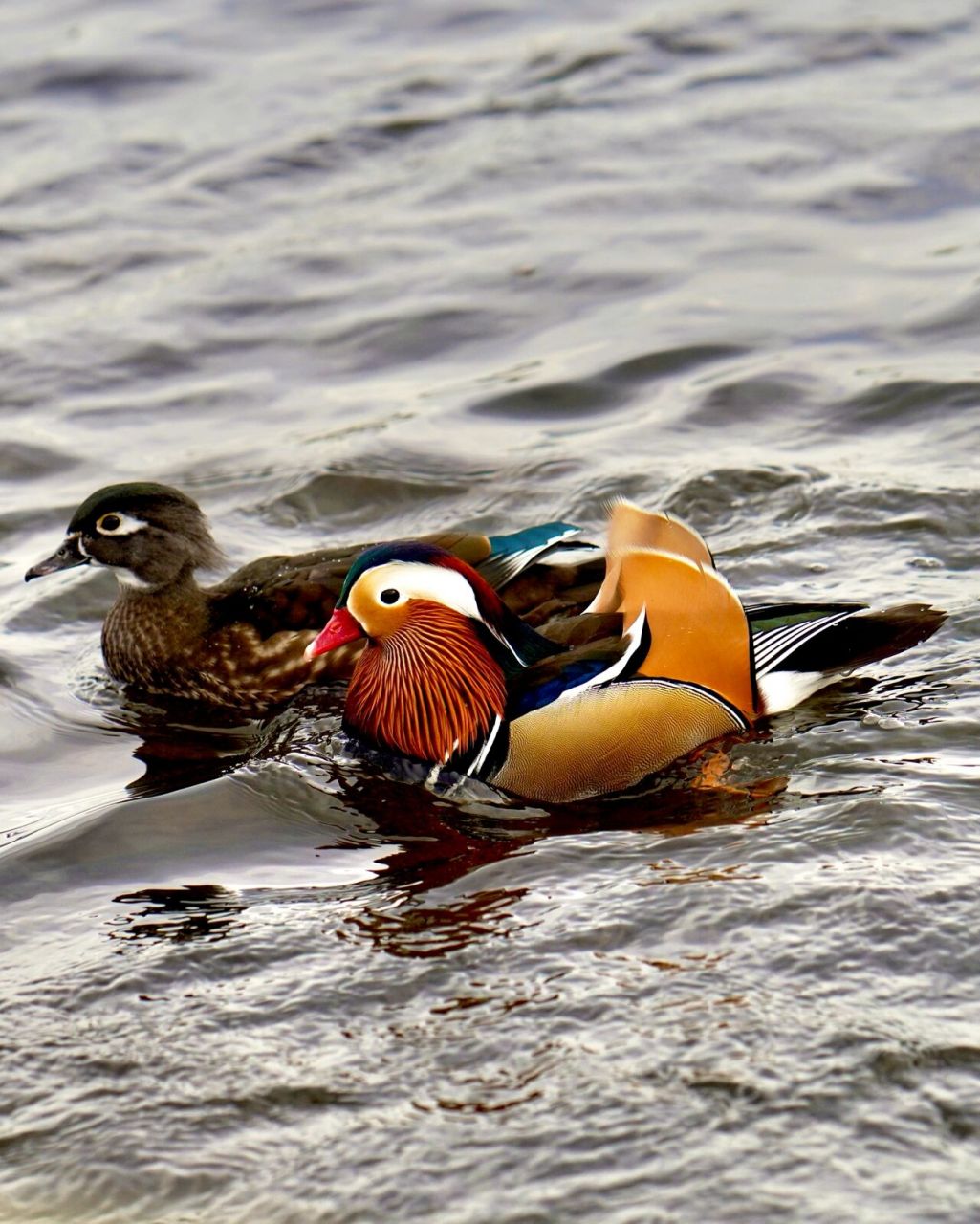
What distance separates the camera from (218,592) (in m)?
7.64

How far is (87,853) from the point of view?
5.60m

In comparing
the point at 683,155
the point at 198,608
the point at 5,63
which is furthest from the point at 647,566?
the point at 5,63

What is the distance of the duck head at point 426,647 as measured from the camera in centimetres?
625

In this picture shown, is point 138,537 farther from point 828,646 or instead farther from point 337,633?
point 828,646

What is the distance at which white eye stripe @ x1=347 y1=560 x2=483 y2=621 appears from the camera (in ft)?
20.7

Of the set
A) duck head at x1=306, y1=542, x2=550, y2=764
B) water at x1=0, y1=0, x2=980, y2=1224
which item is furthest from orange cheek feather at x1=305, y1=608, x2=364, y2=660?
water at x1=0, y1=0, x2=980, y2=1224

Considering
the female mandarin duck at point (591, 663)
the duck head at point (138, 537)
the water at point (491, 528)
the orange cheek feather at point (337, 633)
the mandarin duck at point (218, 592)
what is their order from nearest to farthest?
the water at point (491, 528) → the female mandarin duck at point (591, 663) → the orange cheek feather at point (337, 633) → the mandarin duck at point (218, 592) → the duck head at point (138, 537)

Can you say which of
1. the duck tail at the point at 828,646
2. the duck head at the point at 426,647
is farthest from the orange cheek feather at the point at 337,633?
the duck tail at the point at 828,646

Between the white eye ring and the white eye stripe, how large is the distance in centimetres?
157

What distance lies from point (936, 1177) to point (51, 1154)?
1.86 m

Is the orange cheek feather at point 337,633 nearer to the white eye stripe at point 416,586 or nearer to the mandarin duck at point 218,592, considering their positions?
the white eye stripe at point 416,586

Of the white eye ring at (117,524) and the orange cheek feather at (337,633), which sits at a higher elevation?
the white eye ring at (117,524)

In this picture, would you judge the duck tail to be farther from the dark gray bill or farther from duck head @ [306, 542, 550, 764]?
the dark gray bill

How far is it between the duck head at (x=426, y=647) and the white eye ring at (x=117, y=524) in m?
1.52
